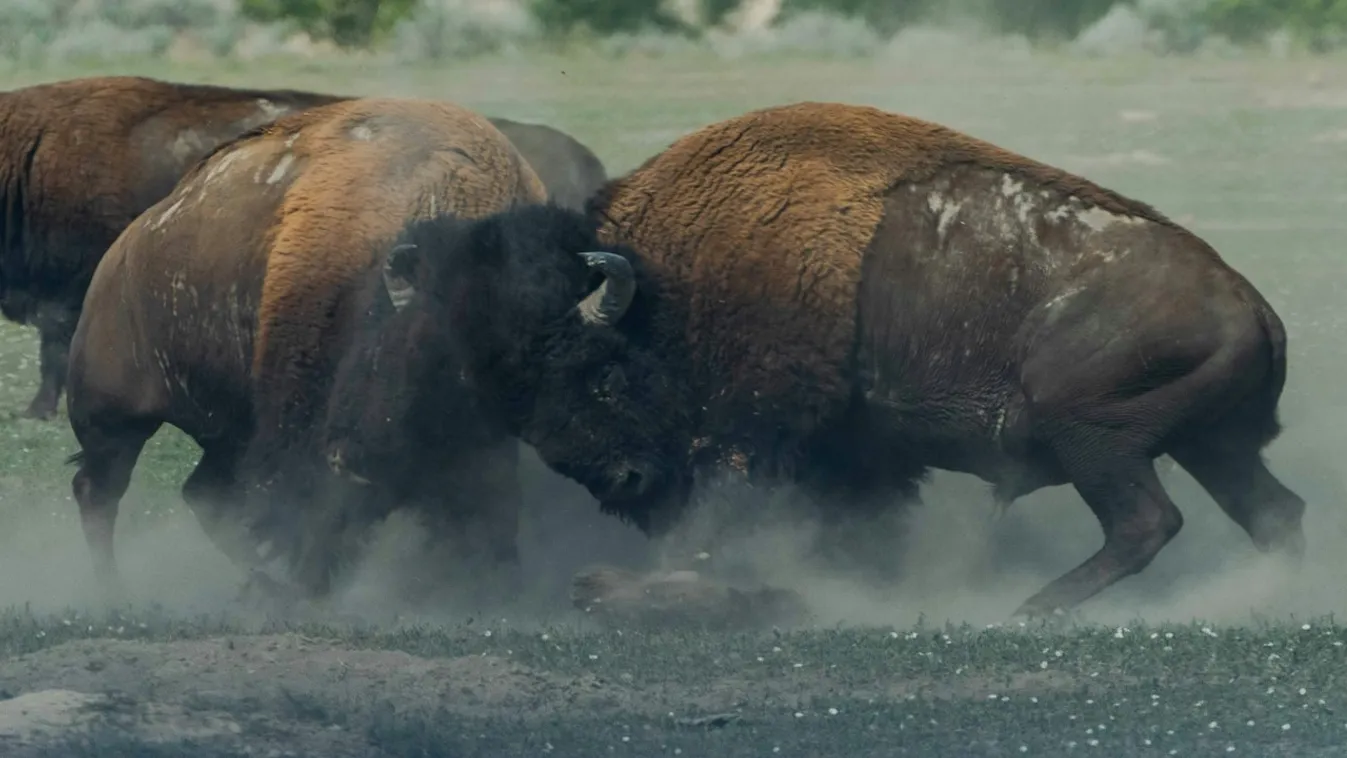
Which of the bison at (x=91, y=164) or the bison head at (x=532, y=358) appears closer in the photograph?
the bison head at (x=532, y=358)

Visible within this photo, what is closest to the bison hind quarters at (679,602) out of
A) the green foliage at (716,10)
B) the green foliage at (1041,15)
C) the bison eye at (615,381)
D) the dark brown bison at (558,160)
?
the bison eye at (615,381)

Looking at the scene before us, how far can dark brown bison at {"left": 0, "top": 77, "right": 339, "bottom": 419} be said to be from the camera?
11.0 metres

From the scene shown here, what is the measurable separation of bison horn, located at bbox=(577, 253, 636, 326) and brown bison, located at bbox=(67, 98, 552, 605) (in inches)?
6.0

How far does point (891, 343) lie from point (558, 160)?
398cm

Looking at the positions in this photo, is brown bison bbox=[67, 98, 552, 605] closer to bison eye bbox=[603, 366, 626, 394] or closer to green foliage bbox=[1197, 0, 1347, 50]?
bison eye bbox=[603, 366, 626, 394]

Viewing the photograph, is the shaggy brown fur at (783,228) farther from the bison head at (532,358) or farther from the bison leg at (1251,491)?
the bison leg at (1251,491)

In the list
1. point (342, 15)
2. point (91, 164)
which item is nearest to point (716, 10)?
point (342, 15)

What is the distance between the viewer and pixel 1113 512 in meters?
7.14

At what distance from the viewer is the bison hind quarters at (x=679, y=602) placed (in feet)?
22.5

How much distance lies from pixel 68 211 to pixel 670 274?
5.16 meters

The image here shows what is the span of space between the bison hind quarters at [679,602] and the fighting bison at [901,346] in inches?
18.7

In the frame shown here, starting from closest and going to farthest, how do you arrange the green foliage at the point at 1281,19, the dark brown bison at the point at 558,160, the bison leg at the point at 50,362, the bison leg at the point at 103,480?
the bison leg at the point at 103,480 → the dark brown bison at the point at 558,160 → the bison leg at the point at 50,362 → the green foliage at the point at 1281,19

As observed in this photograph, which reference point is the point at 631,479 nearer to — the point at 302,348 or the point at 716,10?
the point at 302,348

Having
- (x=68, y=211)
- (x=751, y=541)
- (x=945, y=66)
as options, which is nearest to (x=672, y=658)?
(x=751, y=541)
